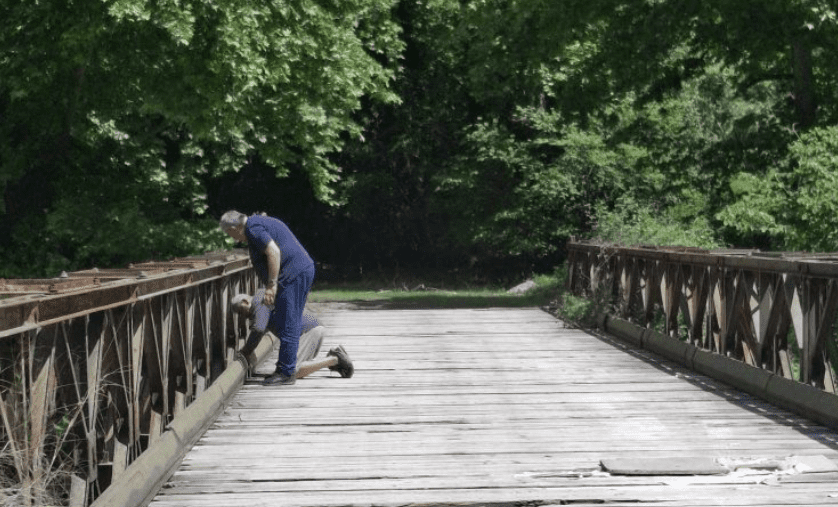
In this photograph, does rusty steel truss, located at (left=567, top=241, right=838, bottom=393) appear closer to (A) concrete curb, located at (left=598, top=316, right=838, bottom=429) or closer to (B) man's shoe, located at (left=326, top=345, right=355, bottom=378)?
(A) concrete curb, located at (left=598, top=316, right=838, bottom=429)

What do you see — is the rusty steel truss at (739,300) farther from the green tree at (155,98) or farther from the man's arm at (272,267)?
the green tree at (155,98)

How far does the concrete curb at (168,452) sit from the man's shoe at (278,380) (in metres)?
0.39

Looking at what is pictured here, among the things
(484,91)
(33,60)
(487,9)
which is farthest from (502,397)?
(484,91)

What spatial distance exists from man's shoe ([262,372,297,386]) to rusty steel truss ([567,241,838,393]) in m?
4.01

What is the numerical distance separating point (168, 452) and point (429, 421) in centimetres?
255

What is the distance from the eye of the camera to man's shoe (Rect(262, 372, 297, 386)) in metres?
11.2

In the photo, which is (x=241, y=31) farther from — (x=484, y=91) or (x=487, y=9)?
(x=484, y=91)

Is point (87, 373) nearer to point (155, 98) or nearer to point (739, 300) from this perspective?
point (739, 300)

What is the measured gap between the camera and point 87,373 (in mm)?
5863

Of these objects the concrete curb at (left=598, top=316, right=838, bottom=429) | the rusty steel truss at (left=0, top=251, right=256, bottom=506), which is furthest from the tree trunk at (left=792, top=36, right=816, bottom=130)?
the rusty steel truss at (left=0, top=251, right=256, bottom=506)

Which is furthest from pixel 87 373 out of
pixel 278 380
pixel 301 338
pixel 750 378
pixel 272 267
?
pixel 750 378

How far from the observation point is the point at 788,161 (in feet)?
72.7

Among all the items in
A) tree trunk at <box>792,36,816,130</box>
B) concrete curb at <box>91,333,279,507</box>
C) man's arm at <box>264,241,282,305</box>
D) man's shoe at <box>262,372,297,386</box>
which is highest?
tree trunk at <box>792,36,816,130</box>

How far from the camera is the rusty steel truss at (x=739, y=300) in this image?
922cm
